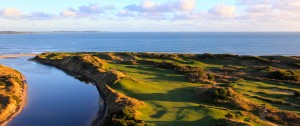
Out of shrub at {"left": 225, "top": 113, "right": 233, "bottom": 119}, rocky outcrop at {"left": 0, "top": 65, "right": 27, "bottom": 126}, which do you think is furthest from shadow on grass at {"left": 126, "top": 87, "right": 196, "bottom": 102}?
rocky outcrop at {"left": 0, "top": 65, "right": 27, "bottom": 126}

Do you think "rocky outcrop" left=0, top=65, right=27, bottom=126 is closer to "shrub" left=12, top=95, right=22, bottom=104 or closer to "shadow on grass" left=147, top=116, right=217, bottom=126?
"shrub" left=12, top=95, right=22, bottom=104

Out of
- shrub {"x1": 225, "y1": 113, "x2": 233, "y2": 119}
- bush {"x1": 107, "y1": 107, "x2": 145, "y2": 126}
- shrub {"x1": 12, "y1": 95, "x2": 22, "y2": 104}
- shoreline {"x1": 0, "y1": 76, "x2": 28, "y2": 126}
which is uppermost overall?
shrub {"x1": 225, "y1": 113, "x2": 233, "y2": 119}

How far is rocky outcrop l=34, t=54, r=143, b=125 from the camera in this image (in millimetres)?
34312

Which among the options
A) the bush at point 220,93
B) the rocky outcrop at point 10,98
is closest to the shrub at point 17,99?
the rocky outcrop at point 10,98

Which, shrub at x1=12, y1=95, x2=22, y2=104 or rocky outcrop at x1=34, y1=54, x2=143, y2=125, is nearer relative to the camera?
rocky outcrop at x1=34, y1=54, x2=143, y2=125

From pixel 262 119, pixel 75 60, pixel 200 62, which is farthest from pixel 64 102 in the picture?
pixel 200 62

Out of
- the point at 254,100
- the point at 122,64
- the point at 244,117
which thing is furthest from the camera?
the point at 122,64

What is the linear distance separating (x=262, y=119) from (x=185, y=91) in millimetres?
12314

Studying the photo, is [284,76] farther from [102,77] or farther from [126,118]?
[126,118]

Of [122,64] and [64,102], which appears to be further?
[122,64]

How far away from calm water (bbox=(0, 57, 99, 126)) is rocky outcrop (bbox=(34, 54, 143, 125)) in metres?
1.31

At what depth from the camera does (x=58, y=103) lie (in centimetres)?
4144

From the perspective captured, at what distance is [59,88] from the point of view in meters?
51.6

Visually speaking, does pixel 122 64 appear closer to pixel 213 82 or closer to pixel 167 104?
pixel 213 82
